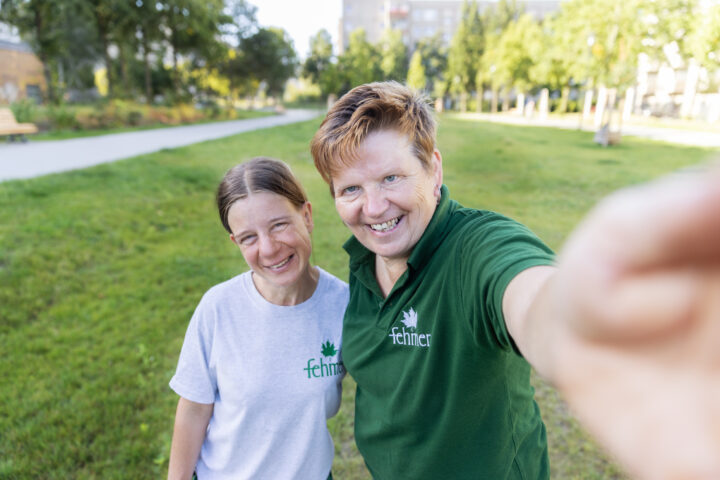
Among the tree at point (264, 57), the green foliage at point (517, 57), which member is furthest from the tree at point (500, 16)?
the tree at point (264, 57)

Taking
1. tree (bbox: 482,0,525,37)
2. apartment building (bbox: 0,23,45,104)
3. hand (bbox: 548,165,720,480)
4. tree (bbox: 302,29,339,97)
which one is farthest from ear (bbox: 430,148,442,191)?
tree (bbox: 482,0,525,37)

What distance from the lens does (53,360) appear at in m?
4.12

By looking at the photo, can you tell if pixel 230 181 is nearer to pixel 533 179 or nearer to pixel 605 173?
pixel 533 179

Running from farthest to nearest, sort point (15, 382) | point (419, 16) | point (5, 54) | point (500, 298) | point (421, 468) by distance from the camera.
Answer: point (419, 16)
point (5, 54)
point (15, 382)
point (421, 468)
point (500, 298)

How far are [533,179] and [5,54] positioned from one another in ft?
122

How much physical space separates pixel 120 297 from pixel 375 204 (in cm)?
477

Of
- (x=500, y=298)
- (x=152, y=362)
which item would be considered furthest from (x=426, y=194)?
(x=152, y=362)

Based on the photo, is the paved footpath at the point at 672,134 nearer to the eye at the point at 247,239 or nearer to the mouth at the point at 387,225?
the mouth at the point at 387,225

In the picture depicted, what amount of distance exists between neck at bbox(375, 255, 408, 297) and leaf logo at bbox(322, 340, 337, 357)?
390 mm

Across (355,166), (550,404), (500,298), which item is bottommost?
(550,404)

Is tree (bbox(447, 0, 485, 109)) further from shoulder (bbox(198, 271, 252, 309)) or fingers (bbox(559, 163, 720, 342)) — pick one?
fingers (bbox(559, 163, 720, 342))

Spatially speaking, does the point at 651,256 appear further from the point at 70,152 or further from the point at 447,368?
the point at 70,152

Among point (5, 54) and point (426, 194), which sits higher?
point (5, 54)

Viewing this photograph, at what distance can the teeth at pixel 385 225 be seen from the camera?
159 cm
